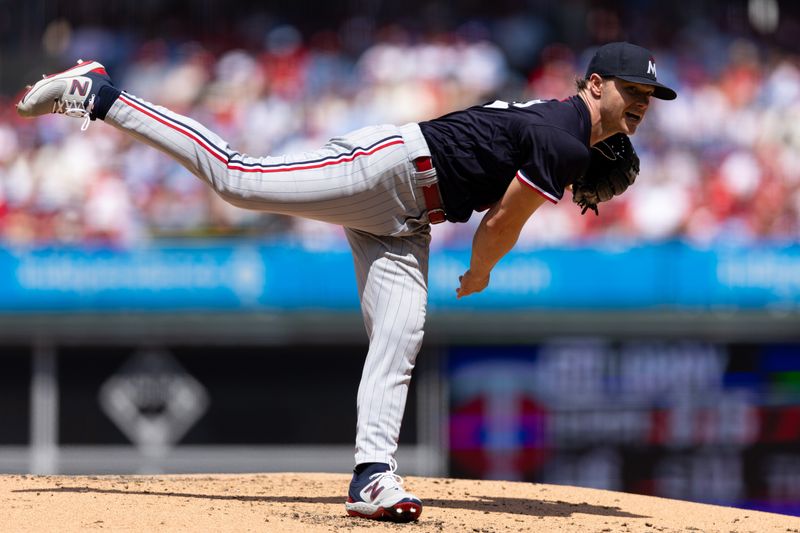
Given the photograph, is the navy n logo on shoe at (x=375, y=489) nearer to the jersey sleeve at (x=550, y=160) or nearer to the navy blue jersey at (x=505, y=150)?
the navy blue jersey at (x=505, y=150)

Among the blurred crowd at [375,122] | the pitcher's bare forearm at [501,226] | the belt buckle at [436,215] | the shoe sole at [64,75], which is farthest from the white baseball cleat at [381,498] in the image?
the blurred crowd at [375,122]

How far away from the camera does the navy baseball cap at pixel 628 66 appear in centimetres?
399

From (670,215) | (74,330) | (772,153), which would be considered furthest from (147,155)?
(772,153)

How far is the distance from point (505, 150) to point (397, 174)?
356mm

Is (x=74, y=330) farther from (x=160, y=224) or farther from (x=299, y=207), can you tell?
(x=299, y=207)

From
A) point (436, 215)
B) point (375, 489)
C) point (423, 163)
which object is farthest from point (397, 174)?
point (375, 489)

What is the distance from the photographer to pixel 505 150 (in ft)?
12.9

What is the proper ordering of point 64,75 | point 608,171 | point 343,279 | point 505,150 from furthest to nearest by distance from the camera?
point 343,279 → point 608,171 → point 64,75 → point 505,150

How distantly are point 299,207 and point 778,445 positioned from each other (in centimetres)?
580

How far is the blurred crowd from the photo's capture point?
9586mm

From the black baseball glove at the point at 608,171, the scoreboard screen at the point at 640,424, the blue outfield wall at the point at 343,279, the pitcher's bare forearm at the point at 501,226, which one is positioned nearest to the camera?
the pitcher's bare forearm at the point at 501,226

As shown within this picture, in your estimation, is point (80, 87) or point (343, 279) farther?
point (343, 279)

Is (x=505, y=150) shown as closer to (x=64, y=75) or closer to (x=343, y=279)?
(x=64, y=75)

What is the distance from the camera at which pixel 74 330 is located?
29.4ft
